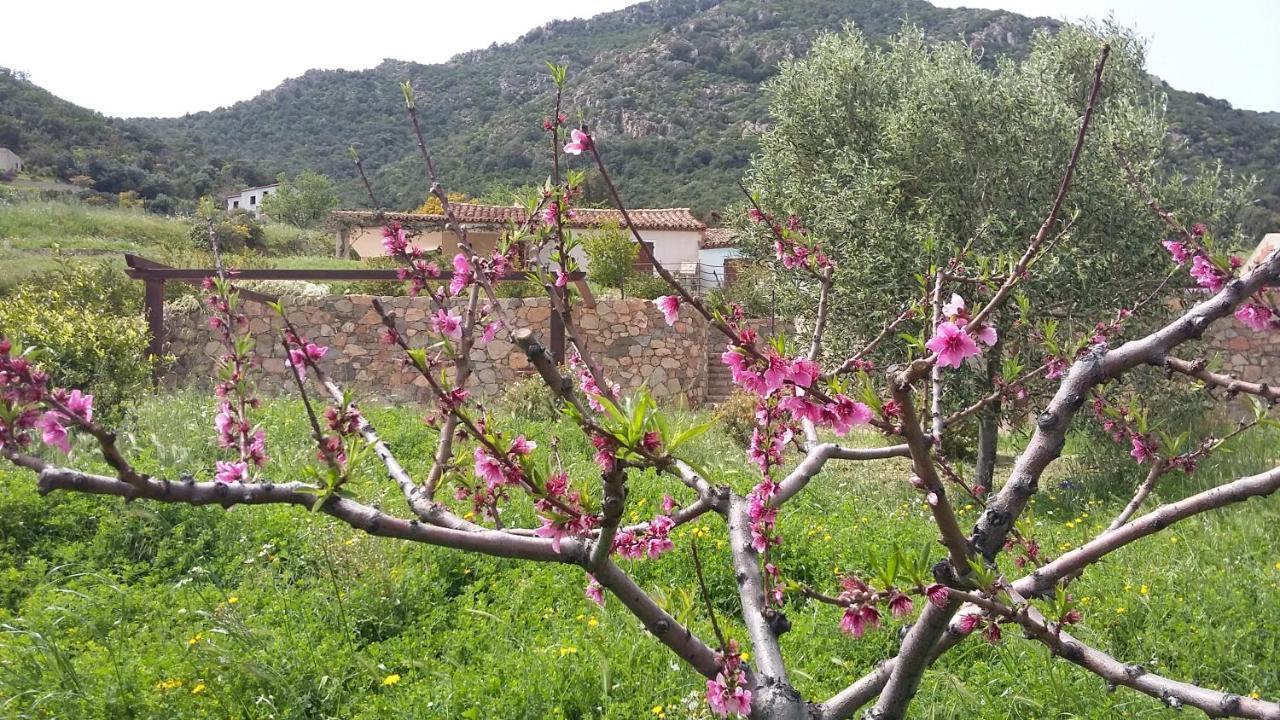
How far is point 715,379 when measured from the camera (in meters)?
15.2

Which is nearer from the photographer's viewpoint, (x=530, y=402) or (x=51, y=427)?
(x=51, y=427)

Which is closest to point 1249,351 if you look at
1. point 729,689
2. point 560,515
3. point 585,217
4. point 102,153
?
point 729,689

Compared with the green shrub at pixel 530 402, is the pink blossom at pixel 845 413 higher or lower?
higher

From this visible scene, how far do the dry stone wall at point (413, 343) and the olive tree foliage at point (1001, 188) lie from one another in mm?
5150

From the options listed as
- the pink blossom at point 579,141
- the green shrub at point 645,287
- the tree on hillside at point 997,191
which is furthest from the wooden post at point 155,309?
the green shrub at point 645,287

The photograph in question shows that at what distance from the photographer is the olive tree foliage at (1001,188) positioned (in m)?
7.52

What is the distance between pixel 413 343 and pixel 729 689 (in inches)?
490

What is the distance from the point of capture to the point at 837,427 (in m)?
1.22

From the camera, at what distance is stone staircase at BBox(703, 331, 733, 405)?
15.0 m

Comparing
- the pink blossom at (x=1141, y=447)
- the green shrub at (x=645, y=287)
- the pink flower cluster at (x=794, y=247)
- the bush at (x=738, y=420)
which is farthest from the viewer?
the green shrub at (x=645, y=287)

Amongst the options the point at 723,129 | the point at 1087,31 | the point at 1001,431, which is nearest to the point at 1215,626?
the point at 1087,31

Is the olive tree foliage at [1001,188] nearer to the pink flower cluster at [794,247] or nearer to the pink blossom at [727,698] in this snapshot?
the pink flower cluster at [794,247]

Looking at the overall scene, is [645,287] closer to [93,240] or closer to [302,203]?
[93,240]

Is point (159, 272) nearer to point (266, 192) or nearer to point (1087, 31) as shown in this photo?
point (1087, 31)
